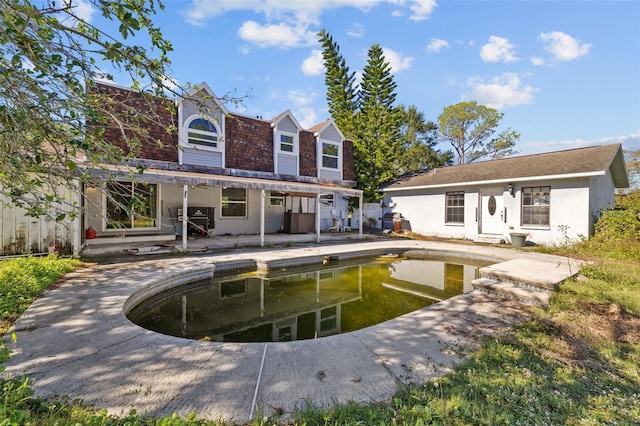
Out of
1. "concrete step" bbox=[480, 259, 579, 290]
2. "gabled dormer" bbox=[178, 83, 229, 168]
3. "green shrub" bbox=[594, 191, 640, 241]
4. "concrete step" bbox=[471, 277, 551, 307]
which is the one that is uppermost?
"gabled dormer" bbox=[178, 83, 229, 168]

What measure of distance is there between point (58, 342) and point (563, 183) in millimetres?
14253

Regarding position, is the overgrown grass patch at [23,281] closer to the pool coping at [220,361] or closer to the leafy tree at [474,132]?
the pool coping at [220,361]

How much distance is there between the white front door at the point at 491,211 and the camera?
1226 centimetres

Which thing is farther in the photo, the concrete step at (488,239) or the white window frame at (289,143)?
the white window frame at (289,143)

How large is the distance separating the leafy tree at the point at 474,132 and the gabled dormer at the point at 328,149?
1610cm

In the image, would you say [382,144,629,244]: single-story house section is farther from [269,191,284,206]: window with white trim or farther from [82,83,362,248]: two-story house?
[269,191,284,206]: window with white trim

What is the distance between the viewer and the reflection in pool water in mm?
4246

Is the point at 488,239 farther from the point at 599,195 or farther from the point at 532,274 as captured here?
the point at 532,274

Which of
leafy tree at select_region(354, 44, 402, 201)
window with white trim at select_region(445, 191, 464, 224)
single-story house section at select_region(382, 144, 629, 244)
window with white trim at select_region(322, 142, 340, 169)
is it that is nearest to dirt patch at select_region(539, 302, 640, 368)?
single-story house section at select_region(382, 144, 629, 244)

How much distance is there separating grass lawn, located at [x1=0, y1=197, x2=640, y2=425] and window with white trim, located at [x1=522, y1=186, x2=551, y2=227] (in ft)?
25.0

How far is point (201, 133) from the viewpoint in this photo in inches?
448

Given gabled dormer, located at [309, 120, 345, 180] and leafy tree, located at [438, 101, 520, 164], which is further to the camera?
leafy tree, located at [438, 101, 520, 164]

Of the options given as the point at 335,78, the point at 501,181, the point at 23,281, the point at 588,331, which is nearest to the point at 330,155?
the point at 501,181

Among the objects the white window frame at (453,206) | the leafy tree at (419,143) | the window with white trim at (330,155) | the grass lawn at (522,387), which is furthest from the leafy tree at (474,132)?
the grass lawn at (522,387)
